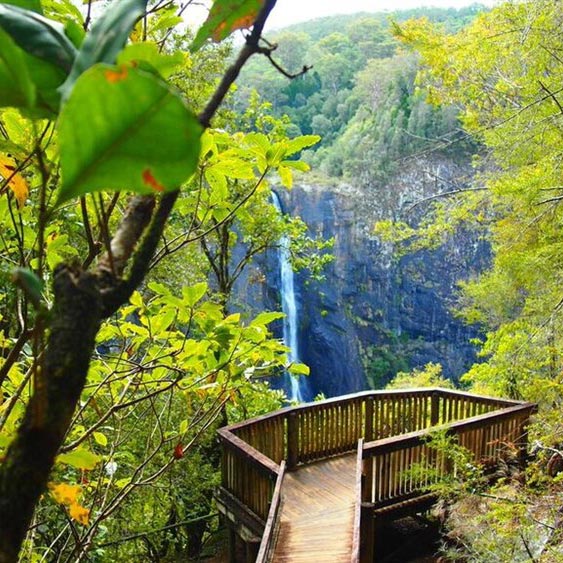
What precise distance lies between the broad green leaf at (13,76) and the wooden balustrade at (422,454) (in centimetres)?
449

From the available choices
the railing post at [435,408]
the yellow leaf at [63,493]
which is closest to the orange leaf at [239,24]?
the yellow leaf at [63,493]

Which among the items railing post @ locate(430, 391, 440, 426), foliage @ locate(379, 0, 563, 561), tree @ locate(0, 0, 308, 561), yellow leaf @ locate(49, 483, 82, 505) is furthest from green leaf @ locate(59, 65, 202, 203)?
railing post @ locate(430, 391, 440, 426)

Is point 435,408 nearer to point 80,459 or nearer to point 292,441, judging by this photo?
point 292,441

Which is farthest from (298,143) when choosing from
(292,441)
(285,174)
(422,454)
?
(292,441)

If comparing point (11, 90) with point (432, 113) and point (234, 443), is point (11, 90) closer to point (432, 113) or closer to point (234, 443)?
point (234, 443)

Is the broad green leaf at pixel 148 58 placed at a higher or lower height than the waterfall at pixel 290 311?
lower

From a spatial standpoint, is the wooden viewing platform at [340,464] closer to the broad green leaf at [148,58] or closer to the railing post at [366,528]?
the railing post at [366,528]

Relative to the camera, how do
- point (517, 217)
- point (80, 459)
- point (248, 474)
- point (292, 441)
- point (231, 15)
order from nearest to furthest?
point (231, 15)
point (80, 459)
point (248, 474)
point (292, 441)
point (517, 217)

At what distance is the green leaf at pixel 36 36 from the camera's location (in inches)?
18.5

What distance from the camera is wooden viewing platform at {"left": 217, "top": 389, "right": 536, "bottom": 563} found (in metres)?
4.24

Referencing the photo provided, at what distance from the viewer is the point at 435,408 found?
6.22m

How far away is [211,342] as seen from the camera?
4.98ft

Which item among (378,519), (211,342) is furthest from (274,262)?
(211,342)

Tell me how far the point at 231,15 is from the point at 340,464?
5.59 metres
